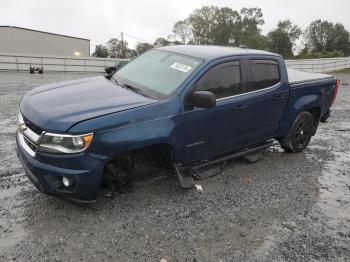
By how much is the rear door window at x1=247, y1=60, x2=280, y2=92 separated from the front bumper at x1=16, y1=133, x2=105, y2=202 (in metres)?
2.51

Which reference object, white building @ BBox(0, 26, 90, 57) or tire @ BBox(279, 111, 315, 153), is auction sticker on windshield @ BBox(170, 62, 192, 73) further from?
white building @ BBox(0, 26, 90, 57)

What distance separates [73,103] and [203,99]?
1448 mm

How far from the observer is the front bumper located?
12.4 feet

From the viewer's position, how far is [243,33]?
74188mm

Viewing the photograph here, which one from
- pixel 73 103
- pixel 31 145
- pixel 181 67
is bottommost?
pixel 31 145

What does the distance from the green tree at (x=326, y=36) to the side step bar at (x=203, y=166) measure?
7522cm

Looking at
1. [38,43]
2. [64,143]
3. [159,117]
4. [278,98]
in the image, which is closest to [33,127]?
[64,143]

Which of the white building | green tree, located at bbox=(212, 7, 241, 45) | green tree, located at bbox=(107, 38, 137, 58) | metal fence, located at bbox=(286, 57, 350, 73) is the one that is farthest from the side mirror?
green tree, located at bbox=(212, 7, 241, 45)

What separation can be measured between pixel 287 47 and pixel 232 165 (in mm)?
67069

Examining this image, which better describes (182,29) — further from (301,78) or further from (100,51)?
(301,78)

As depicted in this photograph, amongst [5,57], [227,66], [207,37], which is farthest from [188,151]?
[207,37]

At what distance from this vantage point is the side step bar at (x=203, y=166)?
4746 millimetres

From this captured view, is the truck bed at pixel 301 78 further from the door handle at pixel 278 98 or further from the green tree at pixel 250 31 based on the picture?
the green tree at pixel 250 31

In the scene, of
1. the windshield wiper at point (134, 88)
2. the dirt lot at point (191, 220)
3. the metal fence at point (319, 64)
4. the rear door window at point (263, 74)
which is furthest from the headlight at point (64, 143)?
the metal fence at point (319, 64)
